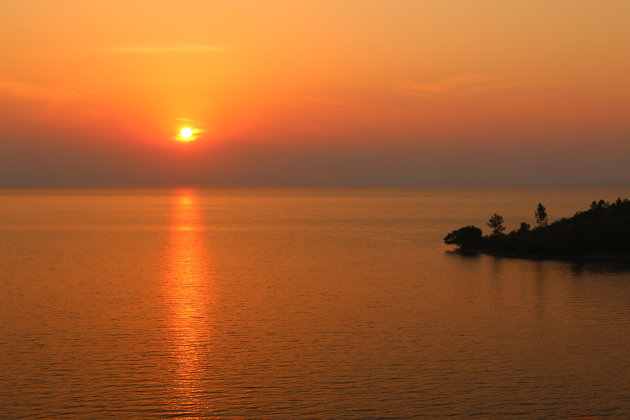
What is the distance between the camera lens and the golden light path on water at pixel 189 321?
165ft

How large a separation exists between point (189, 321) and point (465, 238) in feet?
298

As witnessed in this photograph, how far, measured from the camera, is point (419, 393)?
50750 mm

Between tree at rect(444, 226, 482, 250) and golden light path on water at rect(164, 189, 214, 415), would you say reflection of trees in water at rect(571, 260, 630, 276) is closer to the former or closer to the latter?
tree at rect(444, 226, 482, 250)

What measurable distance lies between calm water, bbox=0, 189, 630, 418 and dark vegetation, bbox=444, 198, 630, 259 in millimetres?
12925

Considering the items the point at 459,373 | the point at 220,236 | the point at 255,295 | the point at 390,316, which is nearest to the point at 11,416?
the point at 459,373

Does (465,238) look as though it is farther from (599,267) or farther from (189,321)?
(189,321)

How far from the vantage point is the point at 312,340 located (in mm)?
66500

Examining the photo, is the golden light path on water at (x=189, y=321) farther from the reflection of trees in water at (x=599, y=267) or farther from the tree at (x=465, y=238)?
the reflection of trees in water at (x=599, y=267)

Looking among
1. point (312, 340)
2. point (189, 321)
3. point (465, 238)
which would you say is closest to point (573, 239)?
point (465, 238)

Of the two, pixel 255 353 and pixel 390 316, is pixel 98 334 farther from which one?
pixel 390 316

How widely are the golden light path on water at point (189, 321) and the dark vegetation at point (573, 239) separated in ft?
191

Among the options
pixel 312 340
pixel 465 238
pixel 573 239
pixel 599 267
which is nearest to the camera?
pixel 312 340

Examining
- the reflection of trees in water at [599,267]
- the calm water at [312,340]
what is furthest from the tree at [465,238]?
the calm water at [312,340]

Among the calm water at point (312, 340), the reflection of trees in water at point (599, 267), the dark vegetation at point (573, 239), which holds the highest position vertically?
the dark vegetation at point (573, 239)
